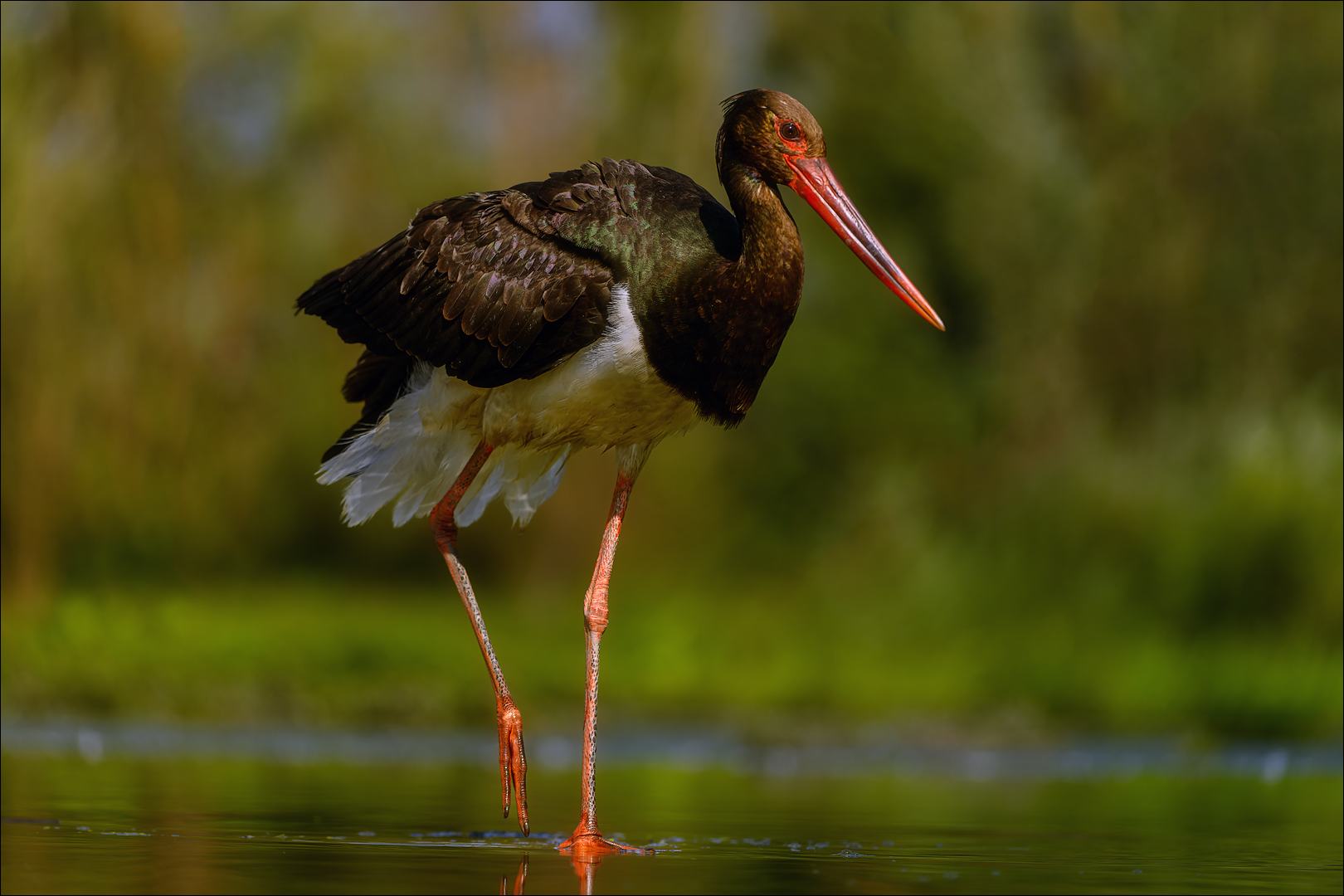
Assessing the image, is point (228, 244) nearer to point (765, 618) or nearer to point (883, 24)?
point (765, 618)

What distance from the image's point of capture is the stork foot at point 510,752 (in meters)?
6.30

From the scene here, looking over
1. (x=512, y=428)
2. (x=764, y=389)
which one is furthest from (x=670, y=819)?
(x=764, y=389)

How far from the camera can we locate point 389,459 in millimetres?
7359

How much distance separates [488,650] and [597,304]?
4.14ft

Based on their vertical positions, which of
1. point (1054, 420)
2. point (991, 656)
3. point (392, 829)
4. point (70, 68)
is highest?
point (70, 68)

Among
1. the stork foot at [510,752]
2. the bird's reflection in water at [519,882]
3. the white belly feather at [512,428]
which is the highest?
the white belly feather at [512,428]

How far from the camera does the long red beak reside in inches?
255

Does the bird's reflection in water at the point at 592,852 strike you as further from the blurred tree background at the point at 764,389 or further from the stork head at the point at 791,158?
the blurred tree background at the point at 764,389

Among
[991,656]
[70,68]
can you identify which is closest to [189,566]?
[70,68]

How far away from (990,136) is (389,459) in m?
9.11

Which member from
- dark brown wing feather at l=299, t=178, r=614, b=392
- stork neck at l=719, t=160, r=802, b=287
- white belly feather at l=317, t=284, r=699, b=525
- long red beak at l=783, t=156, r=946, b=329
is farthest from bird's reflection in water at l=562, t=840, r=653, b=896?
long red beak at l=783, t=156, r=946, b=329

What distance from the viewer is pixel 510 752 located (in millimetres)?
6461

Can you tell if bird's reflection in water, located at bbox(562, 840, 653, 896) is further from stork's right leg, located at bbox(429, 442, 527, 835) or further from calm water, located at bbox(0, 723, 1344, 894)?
stork's right leg, located at bbox(429, 442, 527, 835)

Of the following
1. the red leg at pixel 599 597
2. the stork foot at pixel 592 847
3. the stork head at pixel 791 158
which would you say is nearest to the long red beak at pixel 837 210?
the stork head at pixel 791 158
